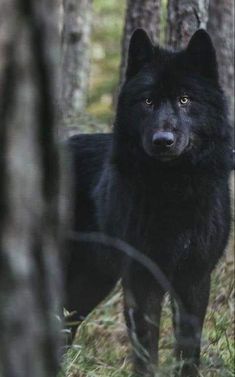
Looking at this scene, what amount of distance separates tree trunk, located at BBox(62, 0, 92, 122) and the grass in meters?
4.69

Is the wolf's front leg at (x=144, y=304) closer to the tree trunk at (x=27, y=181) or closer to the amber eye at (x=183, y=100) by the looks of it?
the amber eye at (x=183, y=100)

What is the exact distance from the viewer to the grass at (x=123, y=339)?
16.7 ft

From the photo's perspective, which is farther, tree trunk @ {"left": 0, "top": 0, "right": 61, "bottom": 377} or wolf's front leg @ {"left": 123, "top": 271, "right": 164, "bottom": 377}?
wolf's front leg @ {"left": 123, "top": 271, "right": 164, "bottom": 377}

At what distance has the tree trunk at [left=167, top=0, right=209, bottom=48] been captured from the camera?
782 centimetres

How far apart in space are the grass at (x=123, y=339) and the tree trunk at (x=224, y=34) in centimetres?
225

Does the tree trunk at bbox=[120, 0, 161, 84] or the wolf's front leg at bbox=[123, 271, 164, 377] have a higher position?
the tree trunk at bbox=[120, 0, 161, 84]

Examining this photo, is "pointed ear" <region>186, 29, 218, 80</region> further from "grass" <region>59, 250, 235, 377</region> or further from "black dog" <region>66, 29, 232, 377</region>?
"grass" <region>59, 250, 235, 377</region>

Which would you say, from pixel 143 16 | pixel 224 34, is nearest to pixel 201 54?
pixel 224 34

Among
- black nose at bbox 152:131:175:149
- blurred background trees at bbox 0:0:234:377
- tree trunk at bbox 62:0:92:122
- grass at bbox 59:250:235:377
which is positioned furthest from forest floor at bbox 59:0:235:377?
tree trunk at bbox 62:0:92:122

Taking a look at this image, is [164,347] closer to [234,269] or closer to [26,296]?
[234,269]

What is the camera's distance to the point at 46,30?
229cm

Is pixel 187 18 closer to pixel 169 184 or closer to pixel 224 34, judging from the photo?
pixel 224 34

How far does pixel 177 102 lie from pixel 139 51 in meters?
0.52

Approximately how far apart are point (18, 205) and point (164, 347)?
4.52 metres
